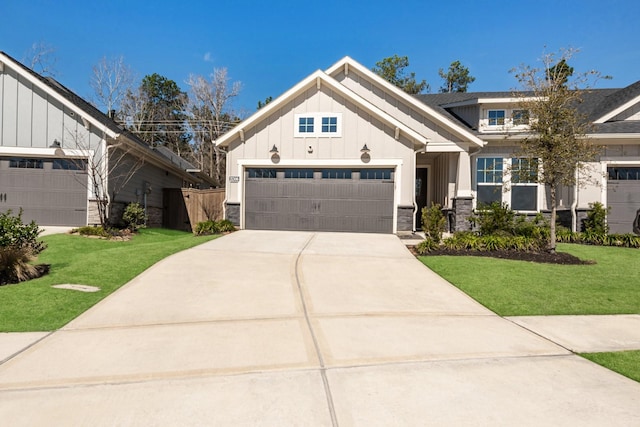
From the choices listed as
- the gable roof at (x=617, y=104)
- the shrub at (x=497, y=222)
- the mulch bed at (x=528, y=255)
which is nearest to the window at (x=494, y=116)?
the gable roof at (x=617, y=104)

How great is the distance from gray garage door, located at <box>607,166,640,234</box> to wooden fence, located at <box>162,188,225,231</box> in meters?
16.4

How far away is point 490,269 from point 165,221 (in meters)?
16.1

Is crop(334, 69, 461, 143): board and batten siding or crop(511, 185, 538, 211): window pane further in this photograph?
crop(334, 69, 461, 143): board and batten siding

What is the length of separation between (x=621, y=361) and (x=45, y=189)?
16704mm

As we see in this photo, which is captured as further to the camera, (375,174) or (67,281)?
(375,174)

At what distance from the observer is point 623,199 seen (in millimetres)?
12672

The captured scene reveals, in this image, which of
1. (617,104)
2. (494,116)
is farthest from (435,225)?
(617,104)

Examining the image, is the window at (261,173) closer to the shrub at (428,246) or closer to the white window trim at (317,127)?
the white window trim at (317,127)

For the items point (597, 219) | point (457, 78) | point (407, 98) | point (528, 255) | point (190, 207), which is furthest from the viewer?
point (457, 78)

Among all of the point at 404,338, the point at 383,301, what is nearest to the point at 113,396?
the point at 404,338

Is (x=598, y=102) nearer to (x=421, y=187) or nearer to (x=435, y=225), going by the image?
(x=421, y=187)

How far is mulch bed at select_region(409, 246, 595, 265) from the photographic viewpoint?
26.0 feet

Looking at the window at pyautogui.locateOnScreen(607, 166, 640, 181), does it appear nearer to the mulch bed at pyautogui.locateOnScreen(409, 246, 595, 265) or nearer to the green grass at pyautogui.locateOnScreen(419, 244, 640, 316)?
the green grass at pyautogui.locateOnScreen(419, 244, 640, 316)

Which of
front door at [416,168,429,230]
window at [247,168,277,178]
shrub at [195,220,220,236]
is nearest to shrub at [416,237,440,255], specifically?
window at [247,168,277,178]
